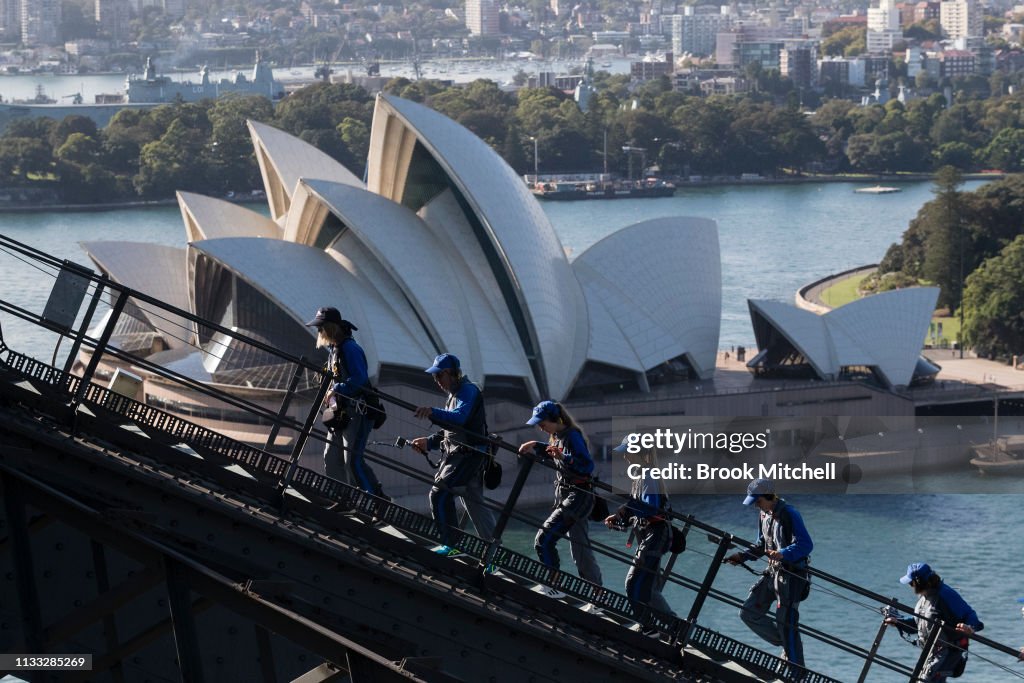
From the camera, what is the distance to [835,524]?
2058 cm

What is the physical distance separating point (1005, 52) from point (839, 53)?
41.0ft

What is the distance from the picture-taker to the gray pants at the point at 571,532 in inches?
211

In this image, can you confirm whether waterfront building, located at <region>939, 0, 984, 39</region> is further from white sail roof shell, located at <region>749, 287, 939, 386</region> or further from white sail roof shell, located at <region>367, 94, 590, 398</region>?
white sail roof shell, located at <region>367, 94, 590, 398</region>

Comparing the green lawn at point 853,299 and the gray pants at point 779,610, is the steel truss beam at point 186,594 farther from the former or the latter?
the green lawn at point 853,299

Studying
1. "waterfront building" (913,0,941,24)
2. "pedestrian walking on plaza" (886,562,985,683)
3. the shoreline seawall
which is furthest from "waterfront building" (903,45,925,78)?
"pedestrian walking on plaza" (886,562,985,683)

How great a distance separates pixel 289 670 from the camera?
15.7ft

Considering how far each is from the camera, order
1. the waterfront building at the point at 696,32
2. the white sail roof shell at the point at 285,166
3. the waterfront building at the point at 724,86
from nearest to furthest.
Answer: the white sail roof shell at the point at 285,166, the waterfront building at the point at 724,86, the waterfront building at the point at 696,32

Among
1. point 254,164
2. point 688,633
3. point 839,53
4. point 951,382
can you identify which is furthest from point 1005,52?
point 688,633

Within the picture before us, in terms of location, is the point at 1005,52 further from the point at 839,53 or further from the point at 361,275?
the point at 361,275

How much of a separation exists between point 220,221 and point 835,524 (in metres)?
11.5

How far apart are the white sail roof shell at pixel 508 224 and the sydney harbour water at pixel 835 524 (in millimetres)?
2212

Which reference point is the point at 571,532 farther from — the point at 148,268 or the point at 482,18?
the point at 482,18

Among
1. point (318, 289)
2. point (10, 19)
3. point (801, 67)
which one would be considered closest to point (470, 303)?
point (318, 289)

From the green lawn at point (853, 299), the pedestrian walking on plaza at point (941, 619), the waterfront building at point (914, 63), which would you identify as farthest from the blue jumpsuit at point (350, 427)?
the waterfront building at point (914, 63)
